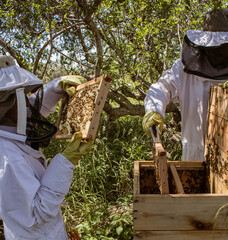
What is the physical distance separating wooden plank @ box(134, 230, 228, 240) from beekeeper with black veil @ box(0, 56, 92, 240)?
0.57 meters

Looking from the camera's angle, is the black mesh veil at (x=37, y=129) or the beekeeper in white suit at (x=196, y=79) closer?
the black mesh veil at (x=37, y=129)

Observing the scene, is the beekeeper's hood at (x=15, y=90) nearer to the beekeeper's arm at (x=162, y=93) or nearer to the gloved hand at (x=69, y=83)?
the gloved hand at (x=69, y=83)

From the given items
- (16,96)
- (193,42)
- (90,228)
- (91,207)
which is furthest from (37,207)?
(91,207)

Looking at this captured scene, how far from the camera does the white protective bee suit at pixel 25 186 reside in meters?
1.38

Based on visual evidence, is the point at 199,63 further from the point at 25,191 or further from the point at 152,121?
the point at 25,191

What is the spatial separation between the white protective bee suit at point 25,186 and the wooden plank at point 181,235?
58 centimetres

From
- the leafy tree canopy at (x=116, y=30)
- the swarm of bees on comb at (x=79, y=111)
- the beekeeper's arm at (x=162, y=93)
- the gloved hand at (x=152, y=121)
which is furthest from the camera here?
the leafy tree canopy at (x=116, y=30)

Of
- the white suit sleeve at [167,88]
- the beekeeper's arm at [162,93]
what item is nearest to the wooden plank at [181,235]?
the beekeeper's arm at [162,93]

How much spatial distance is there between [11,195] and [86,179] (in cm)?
238

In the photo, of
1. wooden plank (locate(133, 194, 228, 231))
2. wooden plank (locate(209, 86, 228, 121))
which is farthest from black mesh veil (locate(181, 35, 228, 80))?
wooden plank (locate(133, 194, 228, 231))

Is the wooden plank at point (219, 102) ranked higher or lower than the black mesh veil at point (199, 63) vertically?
lower

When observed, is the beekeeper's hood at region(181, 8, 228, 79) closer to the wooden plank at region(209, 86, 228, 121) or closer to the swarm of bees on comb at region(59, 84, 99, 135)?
the wooden plank at region(209, 86, 228, 121)

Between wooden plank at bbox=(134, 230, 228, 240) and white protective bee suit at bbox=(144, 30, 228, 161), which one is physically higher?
white protective bee suit at bbox=(144, 30, 228, 161)

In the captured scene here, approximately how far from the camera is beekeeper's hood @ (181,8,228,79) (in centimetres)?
203
